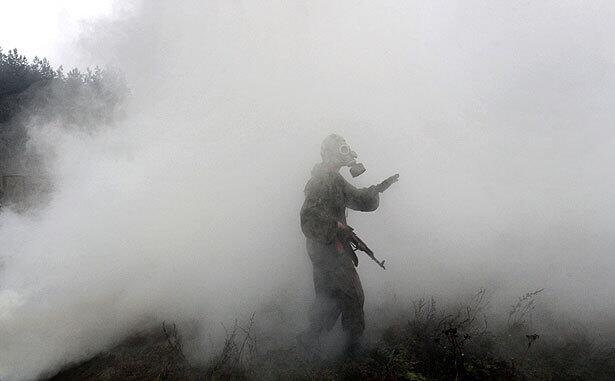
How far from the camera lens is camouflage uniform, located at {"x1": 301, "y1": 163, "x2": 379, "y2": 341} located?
4352 mm

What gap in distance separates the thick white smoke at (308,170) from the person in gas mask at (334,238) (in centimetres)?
130

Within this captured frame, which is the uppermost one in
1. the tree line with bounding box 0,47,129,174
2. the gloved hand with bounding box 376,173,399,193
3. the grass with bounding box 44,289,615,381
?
the tree line with bounding box 0,47,129,174

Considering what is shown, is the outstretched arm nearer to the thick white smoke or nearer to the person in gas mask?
the person in gas mask

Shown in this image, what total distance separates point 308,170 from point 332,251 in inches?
107

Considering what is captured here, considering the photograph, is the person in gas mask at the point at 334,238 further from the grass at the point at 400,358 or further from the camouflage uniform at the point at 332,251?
the grass at the point at 400,358

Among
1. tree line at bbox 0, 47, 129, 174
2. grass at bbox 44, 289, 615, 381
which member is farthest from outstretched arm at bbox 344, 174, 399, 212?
tree line at bbox 0, 47, 129, 174

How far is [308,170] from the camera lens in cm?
694

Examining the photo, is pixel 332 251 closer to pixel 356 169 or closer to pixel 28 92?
pixel 356 169

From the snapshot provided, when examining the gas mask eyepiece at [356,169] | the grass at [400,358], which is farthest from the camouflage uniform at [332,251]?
the grass at [400,358]

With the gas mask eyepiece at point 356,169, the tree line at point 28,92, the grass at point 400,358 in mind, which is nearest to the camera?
the grass at point 400,358

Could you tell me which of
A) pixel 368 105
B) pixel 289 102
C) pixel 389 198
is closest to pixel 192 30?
pixel 289 102

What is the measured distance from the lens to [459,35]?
884cm

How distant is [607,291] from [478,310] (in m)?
2.25

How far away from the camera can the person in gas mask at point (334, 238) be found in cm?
435
